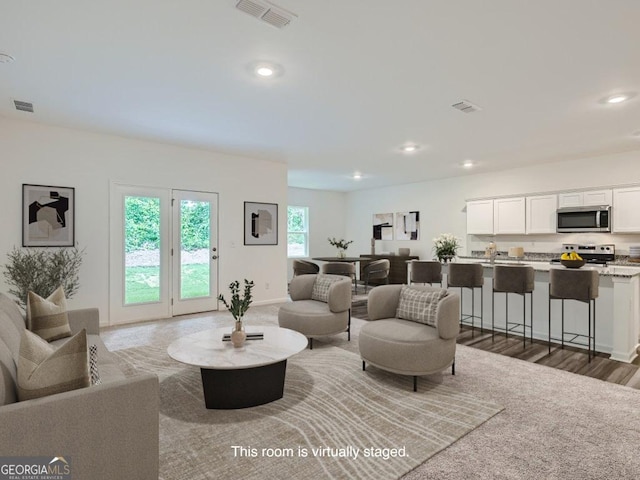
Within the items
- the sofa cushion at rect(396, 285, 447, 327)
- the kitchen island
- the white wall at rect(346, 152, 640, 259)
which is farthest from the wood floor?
the white wall at rect(346, 152, 640, 259)

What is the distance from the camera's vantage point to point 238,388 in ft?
8.71

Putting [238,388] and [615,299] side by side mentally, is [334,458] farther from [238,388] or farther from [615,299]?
[615,299]

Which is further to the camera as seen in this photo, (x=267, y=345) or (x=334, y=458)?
(x=267, y=345)

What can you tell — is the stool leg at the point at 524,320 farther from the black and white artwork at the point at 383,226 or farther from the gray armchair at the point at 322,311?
the black and white artwork at the point at 383,226

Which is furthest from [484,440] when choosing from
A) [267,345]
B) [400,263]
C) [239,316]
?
[400,263]

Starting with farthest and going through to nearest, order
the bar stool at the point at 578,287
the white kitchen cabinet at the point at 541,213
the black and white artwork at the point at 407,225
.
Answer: the black and white artwork at the point at 407,225
the white kitchen cabinet at the point at 541,213
the bar stool at the point at 578,287

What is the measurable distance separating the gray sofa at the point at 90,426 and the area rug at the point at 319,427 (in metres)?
0.49

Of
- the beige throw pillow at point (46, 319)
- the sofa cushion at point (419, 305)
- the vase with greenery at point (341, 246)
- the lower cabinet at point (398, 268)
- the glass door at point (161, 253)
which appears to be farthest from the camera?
the lower cabinet at point (398, 268)

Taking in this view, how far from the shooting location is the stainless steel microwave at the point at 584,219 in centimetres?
573

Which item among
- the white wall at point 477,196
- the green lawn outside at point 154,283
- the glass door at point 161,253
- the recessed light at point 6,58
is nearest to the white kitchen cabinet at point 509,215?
the white wall at point 477,196

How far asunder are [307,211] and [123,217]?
549 centimetres

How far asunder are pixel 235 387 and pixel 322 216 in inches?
313

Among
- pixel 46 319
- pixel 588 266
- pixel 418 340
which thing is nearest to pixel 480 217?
pixel 588 266

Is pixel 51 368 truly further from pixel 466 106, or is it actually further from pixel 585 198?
pixel 585 198
